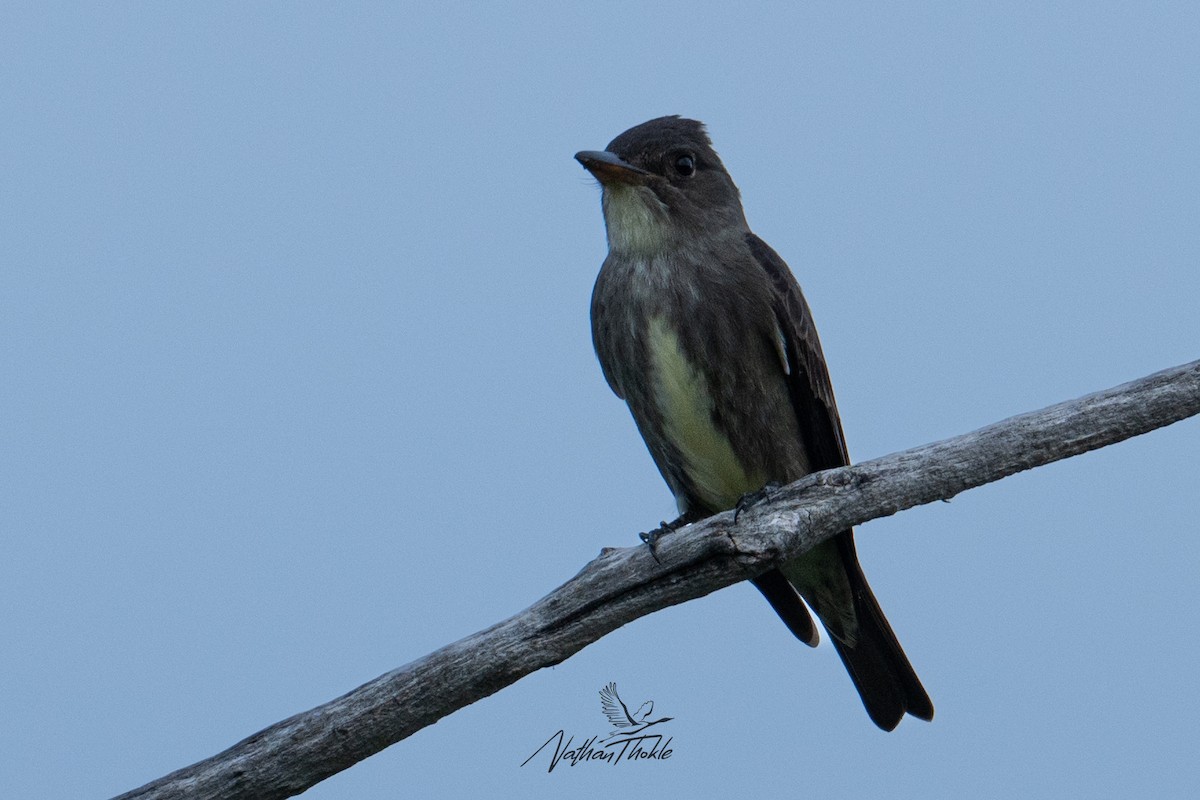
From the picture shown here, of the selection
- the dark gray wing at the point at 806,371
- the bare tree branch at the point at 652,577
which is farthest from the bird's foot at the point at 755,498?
the dark gray wing at the point at 806,371

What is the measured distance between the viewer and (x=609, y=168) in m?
5.54

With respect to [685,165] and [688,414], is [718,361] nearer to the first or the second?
[688,414]

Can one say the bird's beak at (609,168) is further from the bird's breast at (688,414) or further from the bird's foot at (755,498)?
the bird's foot at (755,498)

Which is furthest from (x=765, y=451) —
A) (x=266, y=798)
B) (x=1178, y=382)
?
(x=266, y=798)

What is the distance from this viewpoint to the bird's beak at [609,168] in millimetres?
5488

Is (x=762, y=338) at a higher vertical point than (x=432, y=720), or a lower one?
higher

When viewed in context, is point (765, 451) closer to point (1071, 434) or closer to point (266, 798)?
point (1071, 434)

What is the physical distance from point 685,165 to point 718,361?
920 mm

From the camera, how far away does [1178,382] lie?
4543 mm

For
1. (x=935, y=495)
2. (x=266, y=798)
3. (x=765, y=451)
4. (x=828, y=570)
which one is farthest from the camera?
(x=828, y=570)

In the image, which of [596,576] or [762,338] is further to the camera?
[762,338]

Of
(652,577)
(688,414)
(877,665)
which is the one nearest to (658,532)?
(688,414)

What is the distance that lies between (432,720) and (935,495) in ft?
5.95

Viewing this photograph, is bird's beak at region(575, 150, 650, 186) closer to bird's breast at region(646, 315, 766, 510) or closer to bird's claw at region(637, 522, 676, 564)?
bird's breast at region(646, 315, 766, 510)
